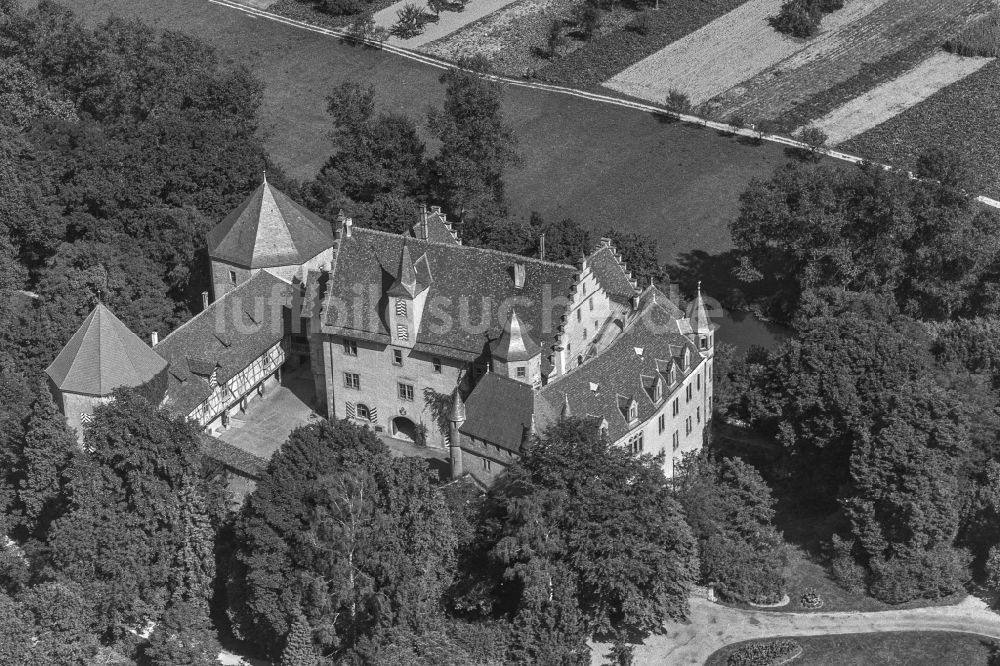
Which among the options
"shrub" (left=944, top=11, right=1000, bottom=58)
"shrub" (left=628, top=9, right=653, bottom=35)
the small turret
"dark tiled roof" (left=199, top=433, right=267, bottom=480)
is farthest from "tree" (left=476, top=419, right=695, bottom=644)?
"shrub" (left=944, top=11, right=1000, bottom=58)

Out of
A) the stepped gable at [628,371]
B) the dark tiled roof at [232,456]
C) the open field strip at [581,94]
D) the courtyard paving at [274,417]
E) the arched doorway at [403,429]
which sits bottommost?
the courtyard paving at [274,417]

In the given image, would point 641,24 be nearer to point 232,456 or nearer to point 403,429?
point 403,429

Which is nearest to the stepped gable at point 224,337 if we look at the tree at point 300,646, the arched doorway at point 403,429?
the arched doorway at point 403,429

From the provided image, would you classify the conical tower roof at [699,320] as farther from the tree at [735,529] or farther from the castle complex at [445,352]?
the tree at [735,529]

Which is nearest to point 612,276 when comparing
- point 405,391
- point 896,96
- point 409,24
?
point 405,391

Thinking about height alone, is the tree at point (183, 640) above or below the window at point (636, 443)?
below

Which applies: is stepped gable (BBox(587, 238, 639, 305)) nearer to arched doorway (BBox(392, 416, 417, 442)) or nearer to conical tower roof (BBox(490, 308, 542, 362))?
conical tower roof (BBox(490, 308, 542, 362))

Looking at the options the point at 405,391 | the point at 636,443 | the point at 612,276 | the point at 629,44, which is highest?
the point at 612,276
